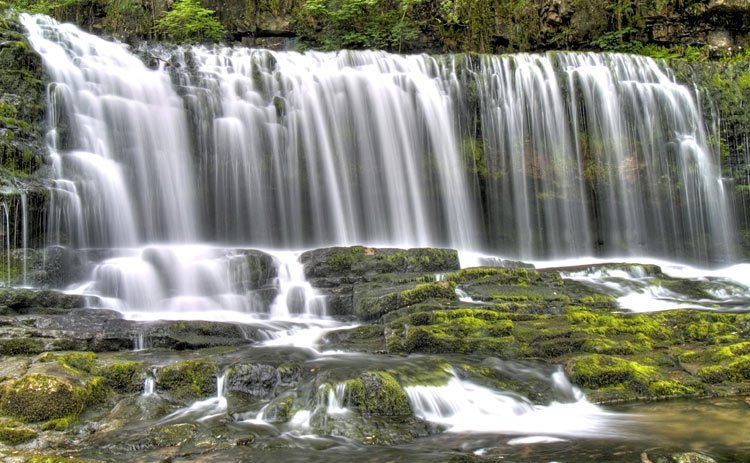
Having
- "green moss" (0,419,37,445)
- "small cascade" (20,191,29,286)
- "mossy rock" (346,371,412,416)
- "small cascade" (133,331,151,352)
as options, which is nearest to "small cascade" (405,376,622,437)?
"mossy rock" (346,371,412,416)

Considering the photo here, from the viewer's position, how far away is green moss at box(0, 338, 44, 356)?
722cm

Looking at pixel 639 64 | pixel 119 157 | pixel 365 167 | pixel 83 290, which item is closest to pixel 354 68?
pixel 365 167

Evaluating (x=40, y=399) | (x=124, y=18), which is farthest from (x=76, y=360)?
(x=124, y=18)

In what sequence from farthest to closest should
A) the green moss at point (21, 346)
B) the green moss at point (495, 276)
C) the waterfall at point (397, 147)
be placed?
the waterfall at point (397, 147) < the green moss at point (495, 276) < the green moss at point (21, 346)

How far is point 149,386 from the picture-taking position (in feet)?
21.0

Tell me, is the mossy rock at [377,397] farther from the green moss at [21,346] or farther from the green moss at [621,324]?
the green moss at [21,346]

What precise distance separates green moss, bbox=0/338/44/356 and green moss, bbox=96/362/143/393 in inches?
Answer: 59.3

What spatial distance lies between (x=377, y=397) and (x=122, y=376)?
2.80 meters

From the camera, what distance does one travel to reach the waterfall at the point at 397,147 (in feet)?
45.5

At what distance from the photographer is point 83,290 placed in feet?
33.1

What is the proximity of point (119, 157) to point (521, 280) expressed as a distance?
9.04 m

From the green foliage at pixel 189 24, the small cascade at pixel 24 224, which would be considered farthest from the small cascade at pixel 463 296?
the green foliage at pixel 189 24

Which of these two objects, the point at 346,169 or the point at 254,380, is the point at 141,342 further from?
the point at 346,169

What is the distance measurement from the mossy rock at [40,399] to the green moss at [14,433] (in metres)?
0.15
